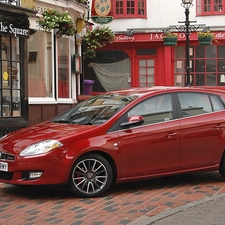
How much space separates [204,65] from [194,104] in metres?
14.6

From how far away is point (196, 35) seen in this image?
21766 mm

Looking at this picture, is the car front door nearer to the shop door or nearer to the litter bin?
the litter bin

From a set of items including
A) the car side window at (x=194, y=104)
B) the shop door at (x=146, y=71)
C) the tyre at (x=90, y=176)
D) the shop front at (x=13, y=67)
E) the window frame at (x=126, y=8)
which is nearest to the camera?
the tyre at (x=90, y=176)

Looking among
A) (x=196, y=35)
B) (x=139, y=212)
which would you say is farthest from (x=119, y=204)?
(x=196, y=35)

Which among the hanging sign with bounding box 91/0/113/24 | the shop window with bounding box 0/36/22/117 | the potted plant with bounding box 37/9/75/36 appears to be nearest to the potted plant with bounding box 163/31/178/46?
the hanging sign with bounding box 91/0/113/24

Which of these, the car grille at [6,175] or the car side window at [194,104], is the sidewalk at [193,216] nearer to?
the car side window at [194,104]

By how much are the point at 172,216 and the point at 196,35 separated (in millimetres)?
16732

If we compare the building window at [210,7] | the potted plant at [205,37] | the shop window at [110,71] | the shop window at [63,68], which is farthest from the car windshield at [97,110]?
the building window at [210,7]

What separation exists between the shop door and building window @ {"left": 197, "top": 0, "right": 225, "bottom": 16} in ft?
9.63

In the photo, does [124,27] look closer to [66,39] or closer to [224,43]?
[224,43]

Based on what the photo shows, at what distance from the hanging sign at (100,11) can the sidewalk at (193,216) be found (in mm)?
13221

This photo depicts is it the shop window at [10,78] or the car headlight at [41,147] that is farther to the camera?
the shop window at [10,78]

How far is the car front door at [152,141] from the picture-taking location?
7371 millimetres

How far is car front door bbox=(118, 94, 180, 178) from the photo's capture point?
24.2ft
